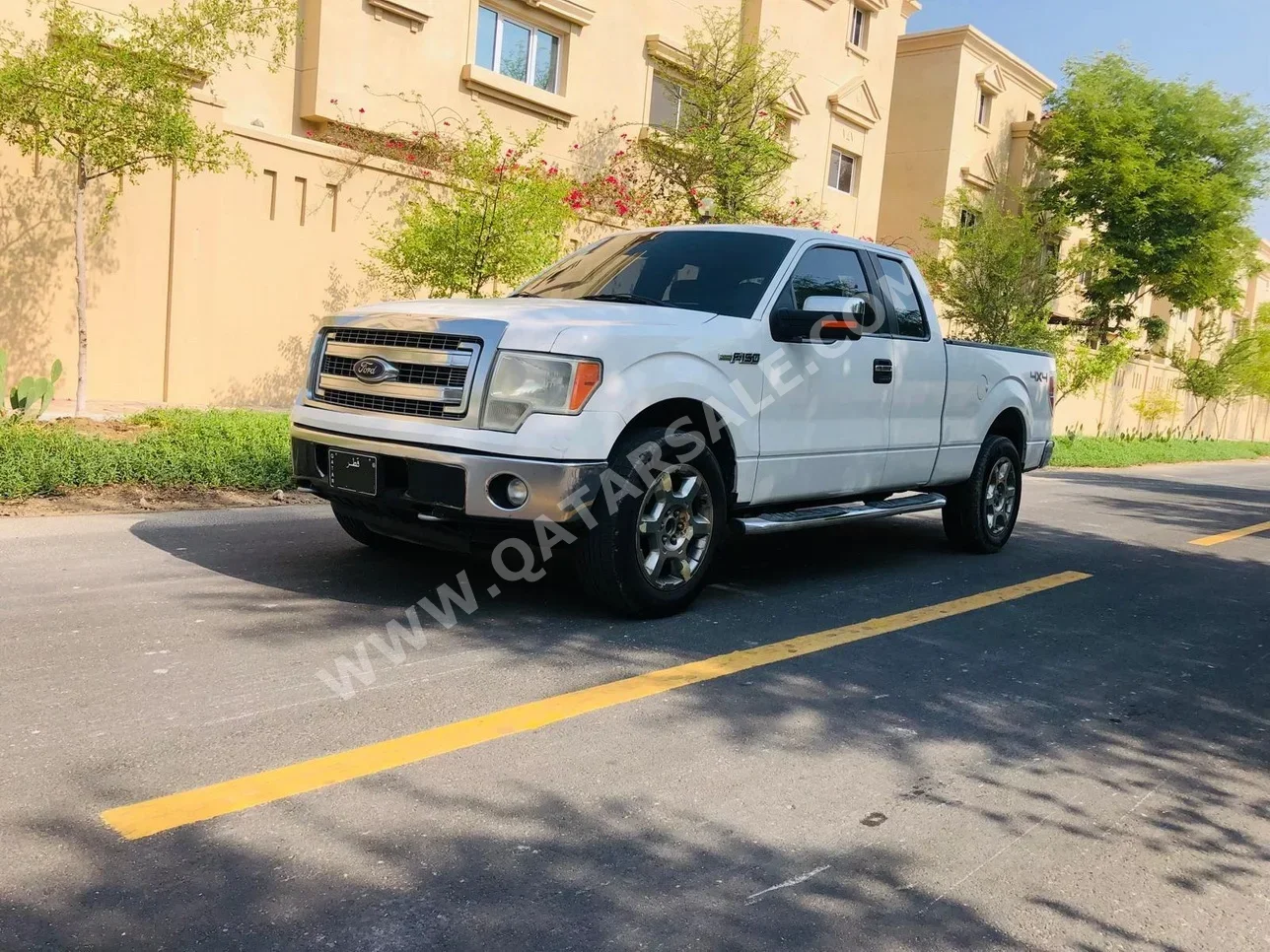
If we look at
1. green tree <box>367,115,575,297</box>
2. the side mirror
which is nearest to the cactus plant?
green tree <box>367,115,575,297</box>

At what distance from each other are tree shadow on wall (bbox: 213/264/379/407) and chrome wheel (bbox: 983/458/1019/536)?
7.56 metres

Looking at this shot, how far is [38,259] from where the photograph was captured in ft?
36.1

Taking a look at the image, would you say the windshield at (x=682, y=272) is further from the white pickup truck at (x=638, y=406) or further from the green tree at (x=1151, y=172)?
the green tree at (x=1151, y=172)

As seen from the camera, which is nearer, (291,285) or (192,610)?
(192,610)

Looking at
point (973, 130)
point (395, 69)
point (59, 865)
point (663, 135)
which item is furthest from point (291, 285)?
point (973, 130)

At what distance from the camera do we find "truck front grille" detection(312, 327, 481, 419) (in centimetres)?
511

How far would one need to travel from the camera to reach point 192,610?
5.11 metres

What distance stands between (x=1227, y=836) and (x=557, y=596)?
10.7ft

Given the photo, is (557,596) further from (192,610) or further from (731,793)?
(731,793)

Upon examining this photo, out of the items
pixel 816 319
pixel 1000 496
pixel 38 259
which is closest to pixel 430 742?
pixel 816 319

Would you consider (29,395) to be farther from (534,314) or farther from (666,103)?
(666,103)

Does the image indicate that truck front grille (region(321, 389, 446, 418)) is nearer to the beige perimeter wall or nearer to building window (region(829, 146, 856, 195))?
the beige perimeter wall

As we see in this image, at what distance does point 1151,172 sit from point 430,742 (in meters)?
31.0

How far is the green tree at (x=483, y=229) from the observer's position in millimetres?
12555
